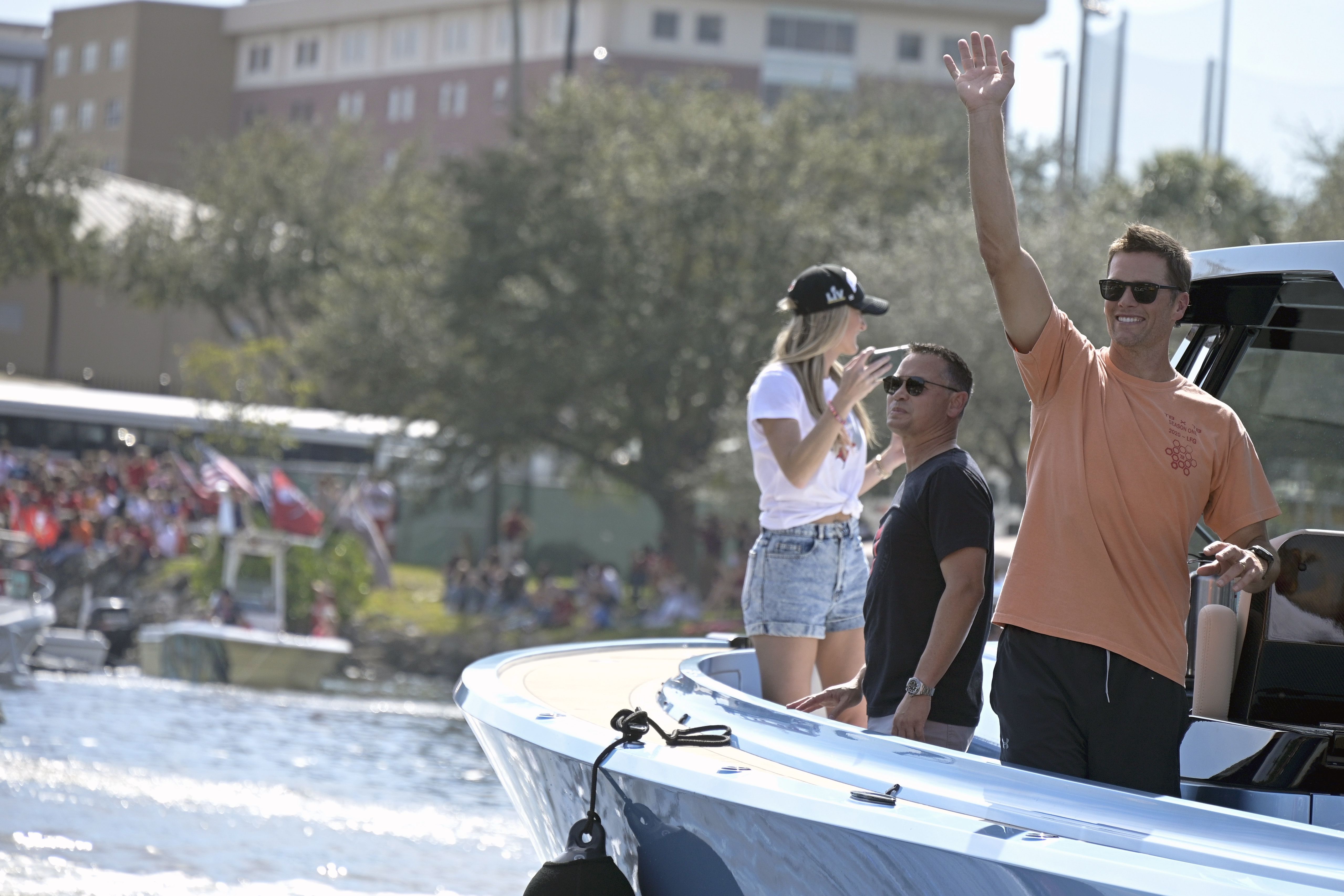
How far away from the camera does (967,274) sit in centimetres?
2475

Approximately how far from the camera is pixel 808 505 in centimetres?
439

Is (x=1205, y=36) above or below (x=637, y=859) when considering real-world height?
above

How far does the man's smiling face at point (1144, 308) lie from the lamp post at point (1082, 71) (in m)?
25.9

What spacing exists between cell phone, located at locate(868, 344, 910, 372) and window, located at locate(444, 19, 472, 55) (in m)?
68.6

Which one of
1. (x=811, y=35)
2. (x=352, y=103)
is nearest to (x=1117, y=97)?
(x=811, y=35)

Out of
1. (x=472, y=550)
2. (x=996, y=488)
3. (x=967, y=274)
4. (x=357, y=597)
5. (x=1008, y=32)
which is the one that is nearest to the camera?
(x=967, y=274)

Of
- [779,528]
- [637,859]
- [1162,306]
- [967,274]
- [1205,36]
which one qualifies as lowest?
[637,859]

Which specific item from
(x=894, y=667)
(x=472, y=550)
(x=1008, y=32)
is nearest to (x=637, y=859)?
(x=894, y=667)

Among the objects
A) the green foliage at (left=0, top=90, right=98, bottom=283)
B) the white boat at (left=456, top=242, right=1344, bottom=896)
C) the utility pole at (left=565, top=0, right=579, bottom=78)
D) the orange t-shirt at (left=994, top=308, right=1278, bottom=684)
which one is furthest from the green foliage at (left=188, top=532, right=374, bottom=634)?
the orange t-shirt at (left=994, top=308, right=1278, bottom=684)

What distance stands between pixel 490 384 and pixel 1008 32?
151 feet

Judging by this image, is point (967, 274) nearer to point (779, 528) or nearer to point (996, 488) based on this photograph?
point (996, 488)

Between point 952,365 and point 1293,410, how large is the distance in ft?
3.15

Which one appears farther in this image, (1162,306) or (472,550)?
(472,550)

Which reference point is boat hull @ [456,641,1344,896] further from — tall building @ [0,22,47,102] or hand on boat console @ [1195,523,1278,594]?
tall building @ [0,22,47,102]
